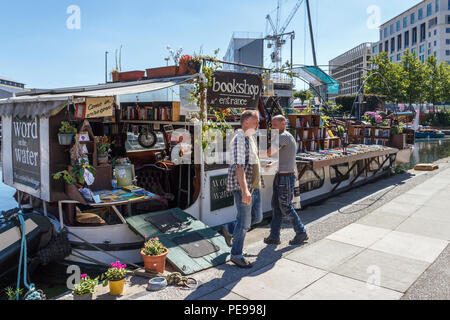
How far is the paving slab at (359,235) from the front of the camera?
19.1ft

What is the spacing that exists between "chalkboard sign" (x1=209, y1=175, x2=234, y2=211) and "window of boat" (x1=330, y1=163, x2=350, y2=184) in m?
4.40

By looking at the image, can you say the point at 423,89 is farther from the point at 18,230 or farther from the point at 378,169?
the point at 18,230

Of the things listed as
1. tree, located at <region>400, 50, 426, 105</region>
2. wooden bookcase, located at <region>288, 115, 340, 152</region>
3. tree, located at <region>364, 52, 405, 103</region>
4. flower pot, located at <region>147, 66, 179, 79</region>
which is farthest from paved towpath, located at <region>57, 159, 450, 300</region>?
tree, located at <region>400, 50, 426, 105</region>

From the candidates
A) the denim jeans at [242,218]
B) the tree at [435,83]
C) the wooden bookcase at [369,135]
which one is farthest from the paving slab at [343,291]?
the tree at [435,83]

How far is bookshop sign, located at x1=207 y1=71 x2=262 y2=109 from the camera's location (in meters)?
6.64

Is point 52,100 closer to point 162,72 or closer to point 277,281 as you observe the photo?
point 162,72

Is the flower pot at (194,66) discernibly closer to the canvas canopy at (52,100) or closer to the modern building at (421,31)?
the canvas canopy at (52,100)

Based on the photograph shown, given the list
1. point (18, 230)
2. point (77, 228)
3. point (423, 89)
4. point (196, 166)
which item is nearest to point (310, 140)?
point (196, 166)

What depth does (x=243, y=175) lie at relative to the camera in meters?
4.48

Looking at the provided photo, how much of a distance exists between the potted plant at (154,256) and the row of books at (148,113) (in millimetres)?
3653

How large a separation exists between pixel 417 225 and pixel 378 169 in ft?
21.0

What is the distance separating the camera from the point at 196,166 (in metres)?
6.60

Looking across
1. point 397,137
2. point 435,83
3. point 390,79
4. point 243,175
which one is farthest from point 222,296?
point 435,83

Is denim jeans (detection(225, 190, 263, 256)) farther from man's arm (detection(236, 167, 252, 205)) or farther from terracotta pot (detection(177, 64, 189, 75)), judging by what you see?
terracotta pot (detection(177, 64, 189, 75))
